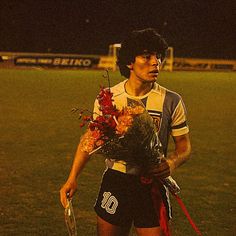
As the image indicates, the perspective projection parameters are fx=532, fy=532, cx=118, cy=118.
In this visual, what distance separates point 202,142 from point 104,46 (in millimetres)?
51002

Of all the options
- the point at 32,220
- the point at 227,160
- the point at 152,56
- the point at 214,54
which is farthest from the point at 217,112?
the point at 214,54

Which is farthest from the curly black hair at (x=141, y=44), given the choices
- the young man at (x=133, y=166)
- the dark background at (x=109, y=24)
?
the dark background at (x=109, y=24)

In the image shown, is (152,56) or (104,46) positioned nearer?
(152,56)

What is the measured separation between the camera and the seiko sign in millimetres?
40375

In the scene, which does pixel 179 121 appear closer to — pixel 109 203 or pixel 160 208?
pixel 160 208

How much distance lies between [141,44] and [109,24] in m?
65.2

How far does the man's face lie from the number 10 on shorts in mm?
782

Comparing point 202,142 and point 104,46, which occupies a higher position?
point 104,46

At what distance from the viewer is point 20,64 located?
40656 mm

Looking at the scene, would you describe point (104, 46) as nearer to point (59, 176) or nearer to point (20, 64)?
point (20, 64)

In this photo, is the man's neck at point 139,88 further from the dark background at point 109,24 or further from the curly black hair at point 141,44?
the dark background at point 109,24

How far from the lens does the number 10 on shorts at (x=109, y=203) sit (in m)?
3.42

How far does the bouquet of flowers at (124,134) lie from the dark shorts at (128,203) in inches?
10.9

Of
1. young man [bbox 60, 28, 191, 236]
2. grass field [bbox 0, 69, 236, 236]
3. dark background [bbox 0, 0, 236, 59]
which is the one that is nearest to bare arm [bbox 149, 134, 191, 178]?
young man [bbox 60, 28, 191, 236]
